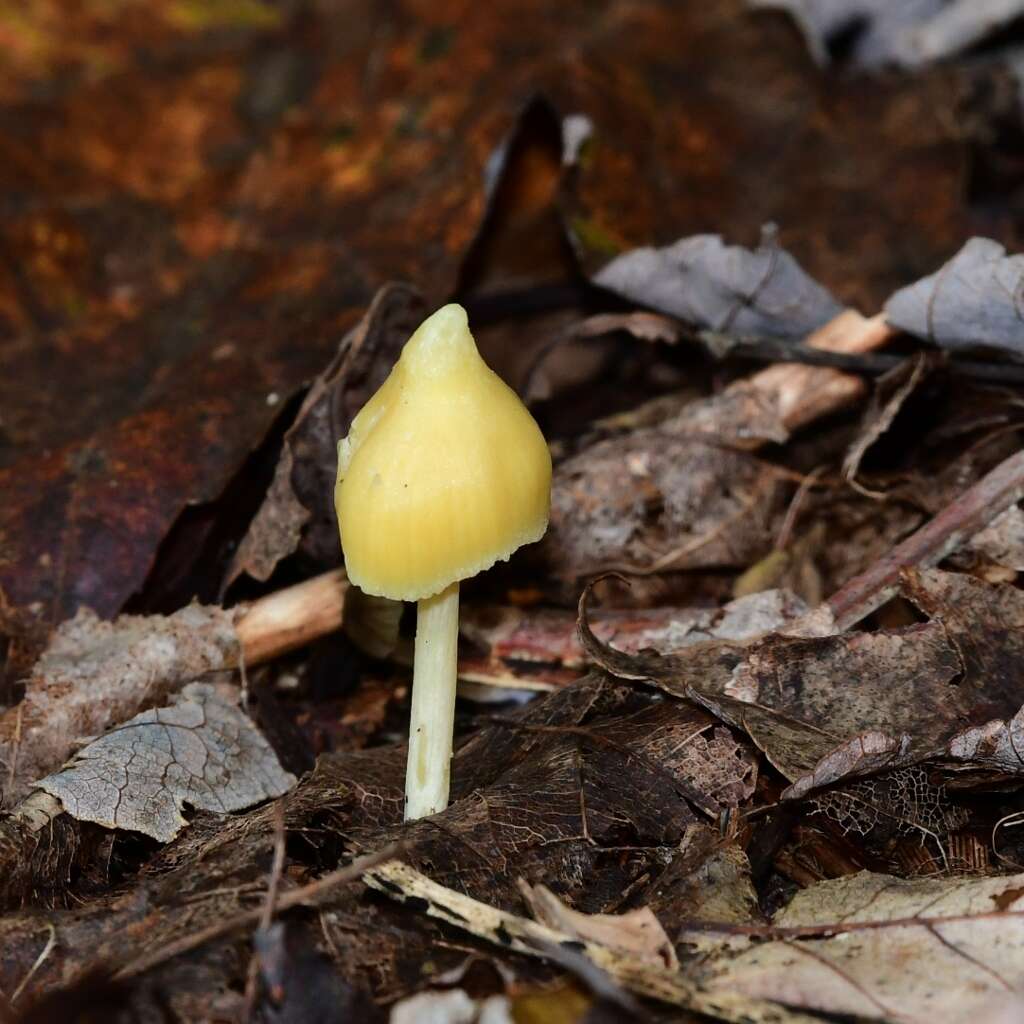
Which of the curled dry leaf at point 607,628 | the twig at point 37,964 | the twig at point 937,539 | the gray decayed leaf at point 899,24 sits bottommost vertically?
the curled dry leaf at point 607,628

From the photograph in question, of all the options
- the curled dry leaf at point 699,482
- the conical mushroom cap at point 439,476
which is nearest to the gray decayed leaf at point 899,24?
the curled dry leaf at point 699,482

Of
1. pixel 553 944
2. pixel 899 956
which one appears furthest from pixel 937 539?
pixel 553 944

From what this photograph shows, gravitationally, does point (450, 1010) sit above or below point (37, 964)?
below

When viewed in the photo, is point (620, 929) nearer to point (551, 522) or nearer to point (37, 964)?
point (37, 964)

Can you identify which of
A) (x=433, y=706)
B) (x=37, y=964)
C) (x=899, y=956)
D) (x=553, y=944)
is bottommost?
(x=899, y=956)

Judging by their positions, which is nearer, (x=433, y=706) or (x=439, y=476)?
(x=439, y=476)

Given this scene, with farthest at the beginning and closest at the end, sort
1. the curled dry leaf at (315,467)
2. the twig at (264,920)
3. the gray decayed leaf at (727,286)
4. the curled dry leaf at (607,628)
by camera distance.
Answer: the gray decayed leaf at (727,286) < the curled dry leaf at (315,467) < the curled dry leaf at (607,628) < the twig at (264,920)

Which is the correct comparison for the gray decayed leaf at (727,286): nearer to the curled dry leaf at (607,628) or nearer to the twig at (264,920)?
the curled dry leaf at (607,628)
